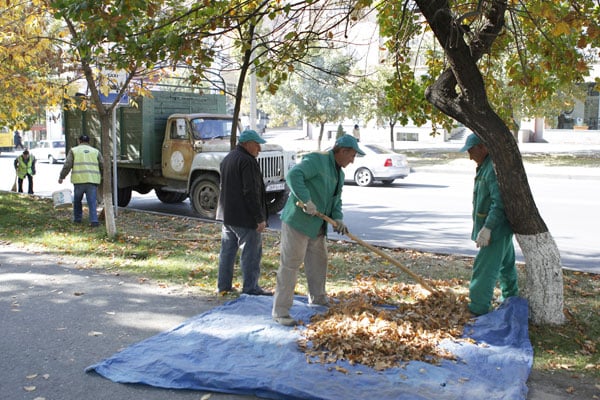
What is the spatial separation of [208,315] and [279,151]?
8230 millimetres

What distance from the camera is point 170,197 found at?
53.8 feet

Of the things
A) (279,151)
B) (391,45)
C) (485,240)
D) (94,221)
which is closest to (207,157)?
(279,151)

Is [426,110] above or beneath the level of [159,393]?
above

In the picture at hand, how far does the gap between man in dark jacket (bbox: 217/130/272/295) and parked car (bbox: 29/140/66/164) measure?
30.6 metres

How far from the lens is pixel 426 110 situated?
27.7 feet

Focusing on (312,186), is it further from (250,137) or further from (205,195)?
(205,195)

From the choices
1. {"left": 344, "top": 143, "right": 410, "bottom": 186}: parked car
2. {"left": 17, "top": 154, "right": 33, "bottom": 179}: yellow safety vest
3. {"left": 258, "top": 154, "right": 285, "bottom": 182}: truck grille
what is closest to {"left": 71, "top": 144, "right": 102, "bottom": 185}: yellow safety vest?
{"left": 258, "top": 154, "right": 285, "bottom": 182}: truck grille

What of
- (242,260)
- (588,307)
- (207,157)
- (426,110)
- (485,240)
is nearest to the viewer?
(485,240)

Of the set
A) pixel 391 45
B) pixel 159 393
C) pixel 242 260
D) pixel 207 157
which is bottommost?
pixel 159 393

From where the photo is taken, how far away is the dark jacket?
6.73 metres

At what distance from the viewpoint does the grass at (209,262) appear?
540 cm

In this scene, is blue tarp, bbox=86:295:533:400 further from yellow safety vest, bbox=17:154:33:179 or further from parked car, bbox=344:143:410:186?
yellow safety vest, bbox=17:154:33:179

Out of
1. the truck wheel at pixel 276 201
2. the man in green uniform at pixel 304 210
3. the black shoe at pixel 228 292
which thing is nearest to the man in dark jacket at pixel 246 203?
the black shoe at pixel 228 292

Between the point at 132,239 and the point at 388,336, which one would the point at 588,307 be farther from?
the point at 132,239
